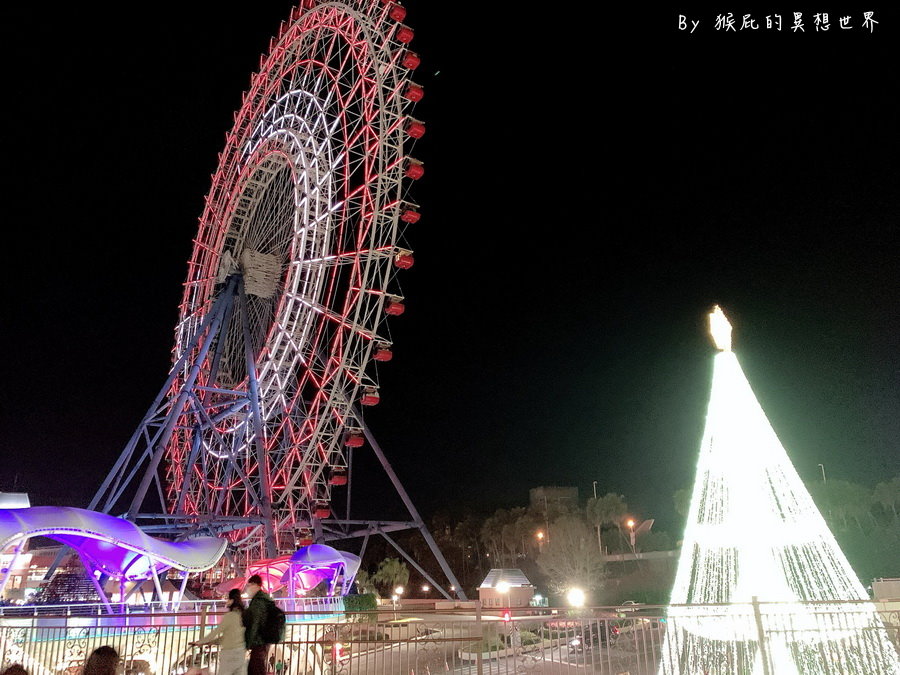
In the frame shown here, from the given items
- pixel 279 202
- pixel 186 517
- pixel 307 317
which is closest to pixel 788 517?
pixel 307 317

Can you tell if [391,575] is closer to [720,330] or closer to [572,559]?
[572,559]

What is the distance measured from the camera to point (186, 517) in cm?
2227

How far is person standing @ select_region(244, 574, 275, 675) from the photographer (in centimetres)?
640

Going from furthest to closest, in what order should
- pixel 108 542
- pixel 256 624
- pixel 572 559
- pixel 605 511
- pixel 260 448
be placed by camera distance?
pixel 605 511 → pixel 572 559 → pixel 260 448 → pixel 108 542 → pixel 256 624

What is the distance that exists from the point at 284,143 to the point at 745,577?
2014 centimetres

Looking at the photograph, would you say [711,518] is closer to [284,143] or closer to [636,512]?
[284,143]

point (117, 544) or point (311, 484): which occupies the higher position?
point (311, 484)

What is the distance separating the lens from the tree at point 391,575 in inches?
2259

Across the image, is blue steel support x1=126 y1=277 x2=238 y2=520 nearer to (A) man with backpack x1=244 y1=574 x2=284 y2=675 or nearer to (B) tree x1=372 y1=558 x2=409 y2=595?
(A) man with backpack x1=244 y1=574 x2=284 y2=675

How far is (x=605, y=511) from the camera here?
6278cm

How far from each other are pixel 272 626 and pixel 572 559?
4973 centimetres

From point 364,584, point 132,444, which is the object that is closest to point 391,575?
point 364,584

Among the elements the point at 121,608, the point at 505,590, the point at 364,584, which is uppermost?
the point at 121,608

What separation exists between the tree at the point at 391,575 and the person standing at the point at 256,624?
52906mm
